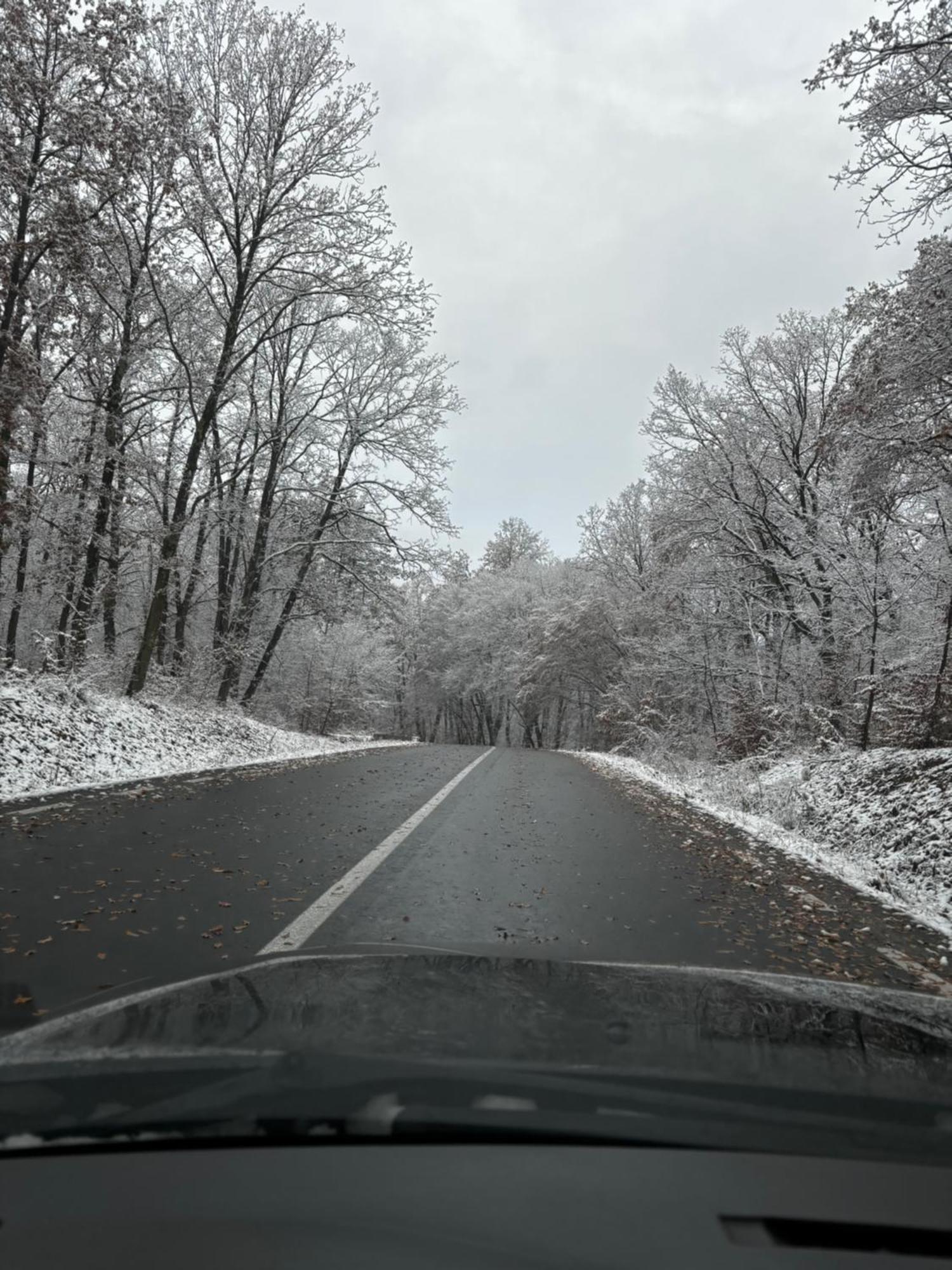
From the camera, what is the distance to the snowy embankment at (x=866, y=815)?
24.1ft

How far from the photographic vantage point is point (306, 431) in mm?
23594

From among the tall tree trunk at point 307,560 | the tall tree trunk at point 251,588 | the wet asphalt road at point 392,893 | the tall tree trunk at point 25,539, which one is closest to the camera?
the wet asphalt road at point 392,893

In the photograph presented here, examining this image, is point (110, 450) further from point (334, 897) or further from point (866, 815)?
point (866, 815)

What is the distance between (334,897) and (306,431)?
65.5 ft

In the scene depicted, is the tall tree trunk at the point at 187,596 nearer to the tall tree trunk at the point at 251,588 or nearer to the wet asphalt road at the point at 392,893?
the tall tree trunk at the point at 251,588

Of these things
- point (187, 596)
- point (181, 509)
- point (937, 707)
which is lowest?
point (937, 707)

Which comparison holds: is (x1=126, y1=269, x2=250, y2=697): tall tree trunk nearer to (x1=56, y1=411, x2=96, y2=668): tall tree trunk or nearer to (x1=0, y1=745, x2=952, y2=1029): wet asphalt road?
(x1=56, y1=411, x2=96, y2=668): tall tree trunk

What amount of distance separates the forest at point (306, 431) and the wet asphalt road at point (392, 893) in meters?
5.70

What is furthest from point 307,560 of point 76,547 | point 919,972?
point 919,972

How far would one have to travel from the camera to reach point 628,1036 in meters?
2.01

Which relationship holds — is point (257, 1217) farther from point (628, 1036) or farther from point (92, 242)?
point (92, 242)

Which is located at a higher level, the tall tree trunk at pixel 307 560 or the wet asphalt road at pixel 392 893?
the tall tree trunk at pixel 307 560

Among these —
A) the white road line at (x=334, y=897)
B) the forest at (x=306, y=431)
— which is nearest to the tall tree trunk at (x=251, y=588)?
the forest at (x=306, y=431)

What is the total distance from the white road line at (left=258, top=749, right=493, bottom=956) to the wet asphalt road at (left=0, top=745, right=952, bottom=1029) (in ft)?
0.22
